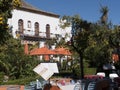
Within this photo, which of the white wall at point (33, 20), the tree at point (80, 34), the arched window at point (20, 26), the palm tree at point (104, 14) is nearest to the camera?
the tree at point (80, 34)

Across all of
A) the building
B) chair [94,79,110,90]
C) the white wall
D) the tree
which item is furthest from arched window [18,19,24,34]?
chair [94,79,110,90]

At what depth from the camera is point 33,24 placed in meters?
→ 63.4

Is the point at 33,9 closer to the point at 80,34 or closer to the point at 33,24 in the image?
the point at 33,24

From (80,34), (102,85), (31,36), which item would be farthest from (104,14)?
(31,36)

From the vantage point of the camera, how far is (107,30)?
3138cm

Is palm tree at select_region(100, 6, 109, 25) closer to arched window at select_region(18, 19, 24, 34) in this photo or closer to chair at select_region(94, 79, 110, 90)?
chair at select_region(94, 79, 110, 90)

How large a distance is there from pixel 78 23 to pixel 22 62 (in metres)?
5.32

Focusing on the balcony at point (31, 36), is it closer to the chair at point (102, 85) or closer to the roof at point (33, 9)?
→ the roof at point (33, 9)

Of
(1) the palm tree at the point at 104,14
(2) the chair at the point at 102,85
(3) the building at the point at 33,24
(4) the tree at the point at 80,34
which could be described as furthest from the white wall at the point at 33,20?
(2) the chair at the point at 102,85

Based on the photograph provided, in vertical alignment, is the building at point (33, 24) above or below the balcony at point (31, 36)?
above

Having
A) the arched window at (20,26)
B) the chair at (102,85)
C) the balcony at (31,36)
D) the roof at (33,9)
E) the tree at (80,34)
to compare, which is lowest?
the chair at (102,85)

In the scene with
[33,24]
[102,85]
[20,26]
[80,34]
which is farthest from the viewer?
[33,24]

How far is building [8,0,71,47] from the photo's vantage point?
59.7 metres

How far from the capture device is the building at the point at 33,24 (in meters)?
59.7
